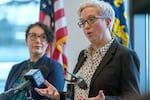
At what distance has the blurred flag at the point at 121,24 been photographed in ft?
10.0

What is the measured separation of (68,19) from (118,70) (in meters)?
1.98

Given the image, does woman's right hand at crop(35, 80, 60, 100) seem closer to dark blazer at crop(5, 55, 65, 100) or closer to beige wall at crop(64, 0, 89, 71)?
dark blazer at crop(5, 55, 65, 100)

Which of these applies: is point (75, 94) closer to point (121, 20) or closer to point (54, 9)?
point (121, 20)

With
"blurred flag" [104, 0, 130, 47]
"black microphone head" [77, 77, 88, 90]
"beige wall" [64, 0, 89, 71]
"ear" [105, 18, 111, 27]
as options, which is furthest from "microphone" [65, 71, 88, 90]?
"beige wall" [64, 0, 89, 71]

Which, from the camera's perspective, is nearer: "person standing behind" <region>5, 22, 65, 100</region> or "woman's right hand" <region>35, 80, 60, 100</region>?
"woman's right hand" <region>35, 80, 60, 100</region>

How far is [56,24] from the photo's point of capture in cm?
337

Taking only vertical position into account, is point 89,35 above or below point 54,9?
below

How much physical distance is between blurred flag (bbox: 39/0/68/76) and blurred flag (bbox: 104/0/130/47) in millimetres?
612

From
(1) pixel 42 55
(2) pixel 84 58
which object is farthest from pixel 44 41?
(2) pixel 84 58

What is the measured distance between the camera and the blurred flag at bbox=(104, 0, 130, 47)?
3053 millimetres

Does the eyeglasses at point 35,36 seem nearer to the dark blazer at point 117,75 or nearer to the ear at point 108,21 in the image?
the ear at point 108,21

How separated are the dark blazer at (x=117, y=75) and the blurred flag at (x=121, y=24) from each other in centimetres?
127

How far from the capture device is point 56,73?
7.81 ft

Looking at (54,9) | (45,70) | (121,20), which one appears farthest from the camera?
(54,9)
